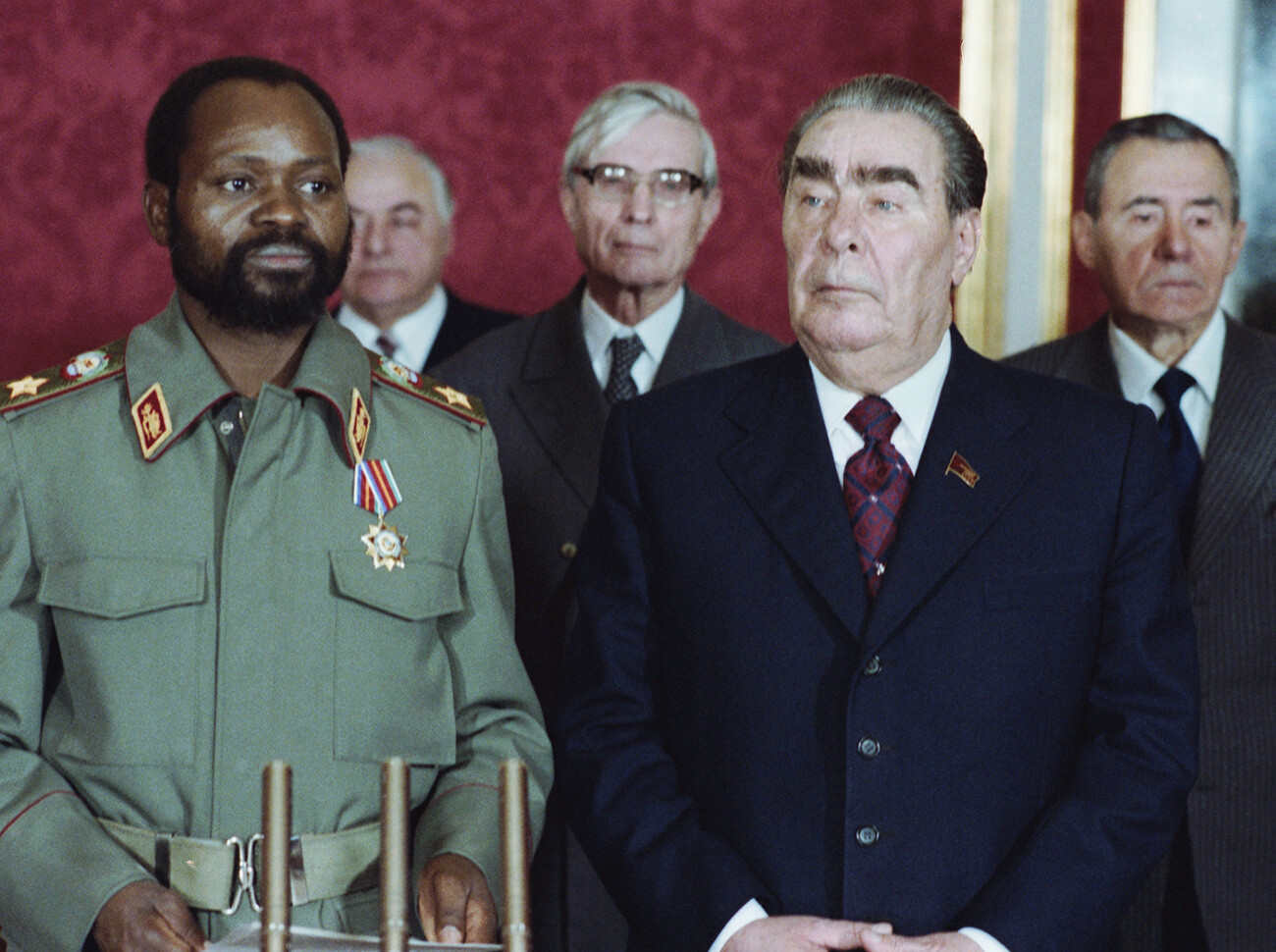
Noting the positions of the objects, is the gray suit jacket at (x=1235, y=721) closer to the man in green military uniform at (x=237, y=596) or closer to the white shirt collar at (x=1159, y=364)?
the white shirt collar at (x=1159, y=364)

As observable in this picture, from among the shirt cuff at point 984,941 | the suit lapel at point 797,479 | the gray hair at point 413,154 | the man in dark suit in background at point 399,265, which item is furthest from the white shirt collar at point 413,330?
the shirt cuff at point 984,941

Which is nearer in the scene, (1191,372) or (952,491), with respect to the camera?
(952,491)

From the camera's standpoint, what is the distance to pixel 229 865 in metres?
1.84

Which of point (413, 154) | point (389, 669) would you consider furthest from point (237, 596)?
point (413, 154)

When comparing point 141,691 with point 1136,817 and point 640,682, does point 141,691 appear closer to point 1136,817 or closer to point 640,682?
point 640,682

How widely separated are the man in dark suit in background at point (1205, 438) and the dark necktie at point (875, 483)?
85 cm

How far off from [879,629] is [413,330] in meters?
1.95

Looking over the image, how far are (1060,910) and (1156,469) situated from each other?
530mm

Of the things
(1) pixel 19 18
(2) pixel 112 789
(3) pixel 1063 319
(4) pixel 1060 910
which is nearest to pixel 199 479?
(2) pixel 112 789

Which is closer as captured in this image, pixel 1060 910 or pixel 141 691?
pixel 1060 910

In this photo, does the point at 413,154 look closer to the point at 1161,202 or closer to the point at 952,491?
the point at 1161,202

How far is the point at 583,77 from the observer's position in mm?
3756

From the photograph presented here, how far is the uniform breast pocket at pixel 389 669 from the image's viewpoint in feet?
6.36

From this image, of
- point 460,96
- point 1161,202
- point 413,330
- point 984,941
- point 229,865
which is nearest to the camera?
point 984,941
